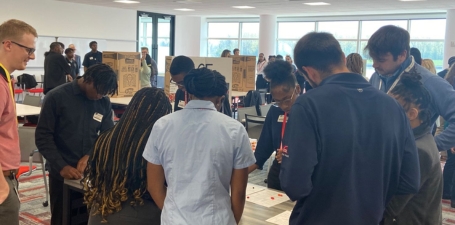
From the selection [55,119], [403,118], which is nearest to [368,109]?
[403,118]

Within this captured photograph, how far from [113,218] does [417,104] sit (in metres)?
1.37

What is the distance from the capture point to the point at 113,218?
1.86 metres

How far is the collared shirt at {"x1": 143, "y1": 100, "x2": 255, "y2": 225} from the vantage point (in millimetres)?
1639

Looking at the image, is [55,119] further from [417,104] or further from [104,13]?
[104,13]

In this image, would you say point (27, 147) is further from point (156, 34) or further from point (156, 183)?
point (156, 34)

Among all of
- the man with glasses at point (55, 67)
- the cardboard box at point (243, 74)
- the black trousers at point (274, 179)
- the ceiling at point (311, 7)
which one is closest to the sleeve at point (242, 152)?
the black trousers at point (274, 179)

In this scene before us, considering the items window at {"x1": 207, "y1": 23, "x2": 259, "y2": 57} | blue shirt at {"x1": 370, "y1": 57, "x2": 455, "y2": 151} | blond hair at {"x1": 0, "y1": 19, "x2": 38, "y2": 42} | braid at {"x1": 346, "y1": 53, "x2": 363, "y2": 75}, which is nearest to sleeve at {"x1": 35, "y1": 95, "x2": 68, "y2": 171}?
blond hair at {"x1": 0, "y1": 19, "x2": 38, "y2": 42}

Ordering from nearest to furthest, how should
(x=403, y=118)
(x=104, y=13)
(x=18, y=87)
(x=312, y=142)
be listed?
(x=312, y=142)
(x=403, y=118)
(x=18, y=87)
(x=104, y=13)

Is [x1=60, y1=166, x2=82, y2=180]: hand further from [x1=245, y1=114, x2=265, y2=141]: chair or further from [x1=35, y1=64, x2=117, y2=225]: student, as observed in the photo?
[x1=245, y1=114, x2=265, y2=141]: chair

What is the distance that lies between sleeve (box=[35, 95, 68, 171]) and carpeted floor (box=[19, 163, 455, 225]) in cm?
149

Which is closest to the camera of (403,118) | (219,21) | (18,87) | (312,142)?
(312,142)

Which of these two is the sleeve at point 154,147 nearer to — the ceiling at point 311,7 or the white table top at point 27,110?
the white table top at point 27,110

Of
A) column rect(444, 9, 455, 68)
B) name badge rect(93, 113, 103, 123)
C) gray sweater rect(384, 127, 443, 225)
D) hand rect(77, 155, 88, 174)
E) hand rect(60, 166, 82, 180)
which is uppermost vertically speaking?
column rect(444, 9, 455, 68)

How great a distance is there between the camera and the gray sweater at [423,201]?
5.63 ft
